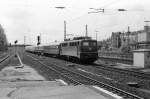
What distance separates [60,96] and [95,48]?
76.9ft

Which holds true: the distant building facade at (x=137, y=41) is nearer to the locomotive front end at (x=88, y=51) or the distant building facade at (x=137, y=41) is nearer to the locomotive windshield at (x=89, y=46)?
the locomotive windshield at (x=89, y=46)

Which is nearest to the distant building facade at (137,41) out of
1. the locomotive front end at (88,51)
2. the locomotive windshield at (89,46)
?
the locomotive windshield at (89,46)

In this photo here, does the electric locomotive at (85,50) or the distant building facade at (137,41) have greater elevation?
the distant building facade at (137,41)

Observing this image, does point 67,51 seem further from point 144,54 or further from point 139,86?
point 139,86

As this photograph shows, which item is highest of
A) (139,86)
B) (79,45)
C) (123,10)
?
(123,10)

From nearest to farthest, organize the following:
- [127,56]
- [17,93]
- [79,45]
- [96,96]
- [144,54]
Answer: [96,96], [17,93], [144,54], [79,45], [127,56]

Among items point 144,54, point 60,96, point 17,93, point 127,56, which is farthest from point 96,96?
point 127,56

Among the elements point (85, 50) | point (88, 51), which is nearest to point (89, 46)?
point (88, 51)

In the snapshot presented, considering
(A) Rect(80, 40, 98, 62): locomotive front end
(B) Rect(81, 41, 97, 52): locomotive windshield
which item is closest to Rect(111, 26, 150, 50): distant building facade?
(B) Rect(81, 41, 97, 52): locomotive windshield

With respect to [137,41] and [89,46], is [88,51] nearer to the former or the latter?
[89,46]

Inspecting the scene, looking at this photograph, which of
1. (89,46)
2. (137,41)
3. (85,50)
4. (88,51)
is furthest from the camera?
(137,41)

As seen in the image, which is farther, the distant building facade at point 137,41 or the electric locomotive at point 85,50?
the distant building facade at point 137,41

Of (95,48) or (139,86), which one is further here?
(95,48)

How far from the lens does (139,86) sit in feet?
47.2
